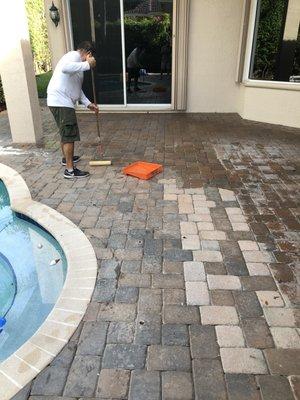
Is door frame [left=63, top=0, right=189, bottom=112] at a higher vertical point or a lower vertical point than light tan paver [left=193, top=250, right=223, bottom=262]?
higher

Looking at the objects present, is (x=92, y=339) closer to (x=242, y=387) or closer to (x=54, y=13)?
(x=242, y=387)

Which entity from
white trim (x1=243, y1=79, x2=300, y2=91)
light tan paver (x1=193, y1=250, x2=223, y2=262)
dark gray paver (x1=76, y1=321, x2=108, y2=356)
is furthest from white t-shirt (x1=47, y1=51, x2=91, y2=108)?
white trim (x1=243, y1=79, x2=300, y2=91)

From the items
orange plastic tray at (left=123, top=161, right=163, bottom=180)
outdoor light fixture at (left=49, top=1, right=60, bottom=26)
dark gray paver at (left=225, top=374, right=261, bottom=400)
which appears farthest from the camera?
outdoor light fixture at (left=49, top=1, right=60, bottom=26)

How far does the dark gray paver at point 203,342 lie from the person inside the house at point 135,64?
7232 millimetres

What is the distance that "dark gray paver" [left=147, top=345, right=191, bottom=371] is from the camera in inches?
78.7

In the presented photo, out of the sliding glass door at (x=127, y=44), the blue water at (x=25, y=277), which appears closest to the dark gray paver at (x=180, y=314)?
the blue water at (x=25, y=277)

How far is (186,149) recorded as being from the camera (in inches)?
226

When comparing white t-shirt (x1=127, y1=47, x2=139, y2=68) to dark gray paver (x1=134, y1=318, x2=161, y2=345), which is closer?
dark gray paver (x1=134, y1=318, x2=161, y2=345)

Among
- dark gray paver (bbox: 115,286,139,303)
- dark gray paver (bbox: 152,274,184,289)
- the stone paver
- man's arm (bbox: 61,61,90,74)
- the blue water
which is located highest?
man's arm (bbox: 61,61,90,74)

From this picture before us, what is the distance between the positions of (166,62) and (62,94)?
5.06 metres

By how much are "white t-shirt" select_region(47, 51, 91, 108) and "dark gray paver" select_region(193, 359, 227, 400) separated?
3.51 metres

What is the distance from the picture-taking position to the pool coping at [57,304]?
197 cm

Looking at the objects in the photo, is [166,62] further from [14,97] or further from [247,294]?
[247,294]

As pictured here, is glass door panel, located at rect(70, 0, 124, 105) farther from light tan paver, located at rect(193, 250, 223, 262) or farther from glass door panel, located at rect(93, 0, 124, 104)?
light tan paver, located at rect(193, 250, 223, 262)
